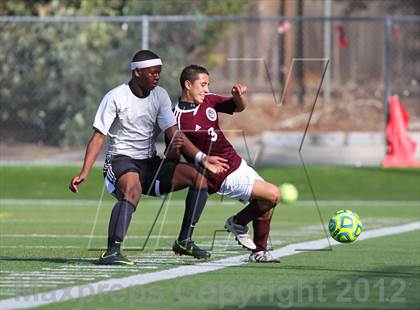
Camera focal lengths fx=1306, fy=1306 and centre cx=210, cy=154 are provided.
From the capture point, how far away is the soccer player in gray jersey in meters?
11.1

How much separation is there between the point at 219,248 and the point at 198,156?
7.03ft

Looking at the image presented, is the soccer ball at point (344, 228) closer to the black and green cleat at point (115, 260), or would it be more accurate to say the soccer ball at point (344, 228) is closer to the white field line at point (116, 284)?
the white field line at point (116, 284)

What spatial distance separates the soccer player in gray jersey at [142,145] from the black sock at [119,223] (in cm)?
2

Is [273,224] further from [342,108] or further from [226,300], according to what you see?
[342,108]

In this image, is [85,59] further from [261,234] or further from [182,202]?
[261,234]

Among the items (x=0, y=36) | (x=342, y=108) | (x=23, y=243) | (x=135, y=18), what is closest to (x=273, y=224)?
(x=23, y=243)

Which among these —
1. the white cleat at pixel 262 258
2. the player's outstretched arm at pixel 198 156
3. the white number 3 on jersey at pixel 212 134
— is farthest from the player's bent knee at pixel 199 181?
the white cleat at pixel 262 258

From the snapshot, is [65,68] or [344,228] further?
[65,68]

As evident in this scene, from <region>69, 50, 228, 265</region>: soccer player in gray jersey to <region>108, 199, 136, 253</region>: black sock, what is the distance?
0.07 ft

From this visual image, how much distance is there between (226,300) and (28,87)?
17.2 metres

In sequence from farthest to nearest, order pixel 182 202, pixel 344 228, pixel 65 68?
pixel 65 68, pixel 182 202, pixel 344 228

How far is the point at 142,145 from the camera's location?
11.3 m

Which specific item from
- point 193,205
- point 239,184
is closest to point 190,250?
point 193,205

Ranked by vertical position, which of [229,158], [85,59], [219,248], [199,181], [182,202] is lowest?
[182,202]
